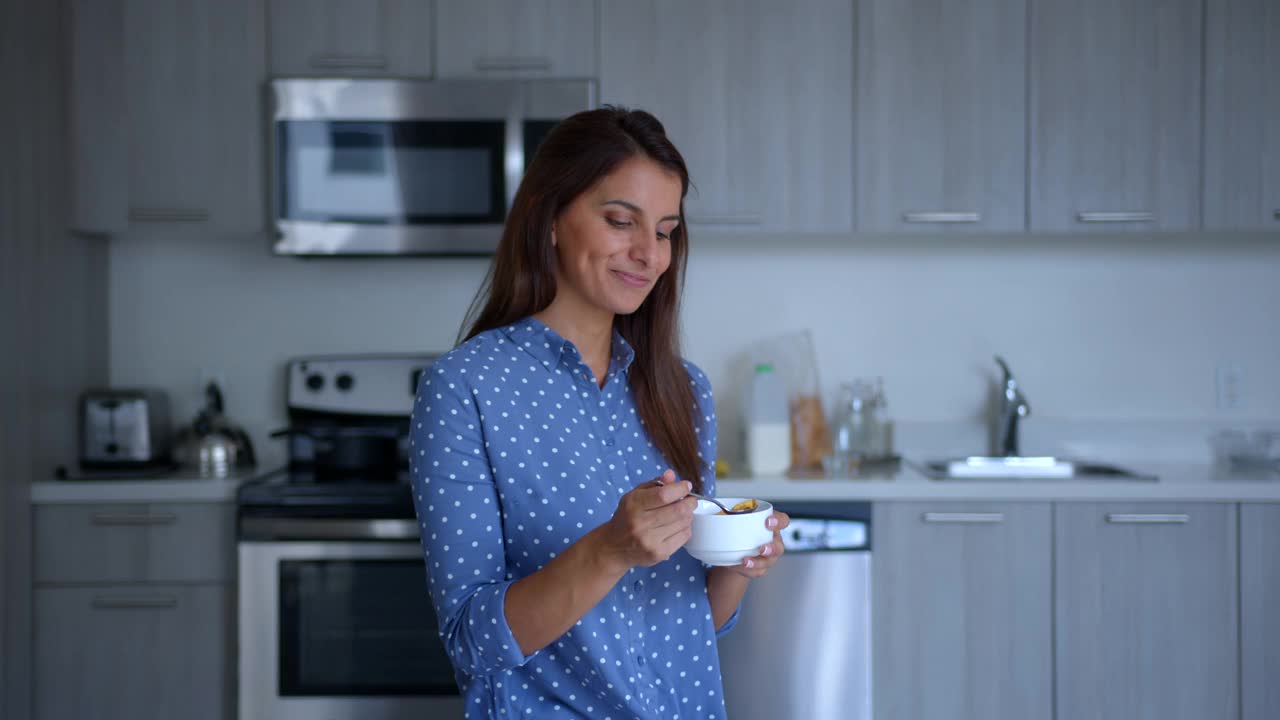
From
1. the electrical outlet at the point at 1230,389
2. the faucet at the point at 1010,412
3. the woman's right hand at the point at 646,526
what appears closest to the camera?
the woman's right hand at the point at 646,526

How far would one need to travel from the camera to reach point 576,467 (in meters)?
1.08

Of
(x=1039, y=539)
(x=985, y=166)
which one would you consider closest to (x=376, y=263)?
(x=985, y=166)

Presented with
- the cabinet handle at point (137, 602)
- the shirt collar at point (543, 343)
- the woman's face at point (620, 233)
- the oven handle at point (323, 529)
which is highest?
the woman's face at point (620, 233)

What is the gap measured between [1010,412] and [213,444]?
2.19 meters

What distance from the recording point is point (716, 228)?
2459mm

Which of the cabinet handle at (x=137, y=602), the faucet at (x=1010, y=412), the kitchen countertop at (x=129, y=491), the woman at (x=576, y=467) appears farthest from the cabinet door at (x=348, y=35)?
the faucet at (x=1010, y=412)

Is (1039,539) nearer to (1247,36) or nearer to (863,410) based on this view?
(863,410)

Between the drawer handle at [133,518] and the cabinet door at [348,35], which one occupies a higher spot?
the cabinet door at [348,35]

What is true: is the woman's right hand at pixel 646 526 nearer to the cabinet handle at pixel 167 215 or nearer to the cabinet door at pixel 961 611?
the cabinet door at pixel 961 611

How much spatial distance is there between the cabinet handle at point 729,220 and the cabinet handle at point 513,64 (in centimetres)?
56

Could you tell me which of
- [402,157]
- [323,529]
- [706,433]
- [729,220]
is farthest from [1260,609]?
[402,157]

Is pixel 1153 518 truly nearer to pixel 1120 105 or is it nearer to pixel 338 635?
pixel 1120 105

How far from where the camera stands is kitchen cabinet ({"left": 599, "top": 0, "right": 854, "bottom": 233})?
8.02ft

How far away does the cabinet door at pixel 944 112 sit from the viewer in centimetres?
243
